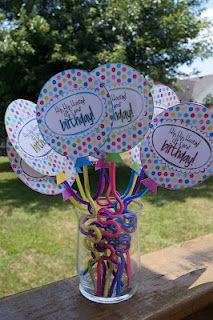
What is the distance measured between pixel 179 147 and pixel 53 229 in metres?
2.36

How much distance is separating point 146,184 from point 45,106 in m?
0.25

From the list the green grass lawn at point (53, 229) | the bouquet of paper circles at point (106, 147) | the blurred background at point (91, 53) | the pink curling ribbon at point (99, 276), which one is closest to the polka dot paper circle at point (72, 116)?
the bouquet of paper circles at point (106, 147)

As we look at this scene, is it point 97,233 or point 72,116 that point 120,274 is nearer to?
point 97,233

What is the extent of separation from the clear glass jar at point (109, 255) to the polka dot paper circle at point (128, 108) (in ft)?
0.48

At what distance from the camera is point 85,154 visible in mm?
608

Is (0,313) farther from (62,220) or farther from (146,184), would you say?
(62,220)

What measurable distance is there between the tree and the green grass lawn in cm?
158

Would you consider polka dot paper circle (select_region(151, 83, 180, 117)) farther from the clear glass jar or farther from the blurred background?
the blurred background

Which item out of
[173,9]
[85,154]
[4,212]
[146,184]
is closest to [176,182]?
[146,184]

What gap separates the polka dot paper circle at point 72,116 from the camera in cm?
60

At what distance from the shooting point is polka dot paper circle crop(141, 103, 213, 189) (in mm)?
653

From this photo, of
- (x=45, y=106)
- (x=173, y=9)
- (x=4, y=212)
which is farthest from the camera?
(x=173, y=9)

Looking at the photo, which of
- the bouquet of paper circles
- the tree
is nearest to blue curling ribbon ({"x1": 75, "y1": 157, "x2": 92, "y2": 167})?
the bouquet of paper circles

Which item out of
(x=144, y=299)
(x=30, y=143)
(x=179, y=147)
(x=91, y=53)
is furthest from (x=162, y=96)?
(x=91, y=53)
